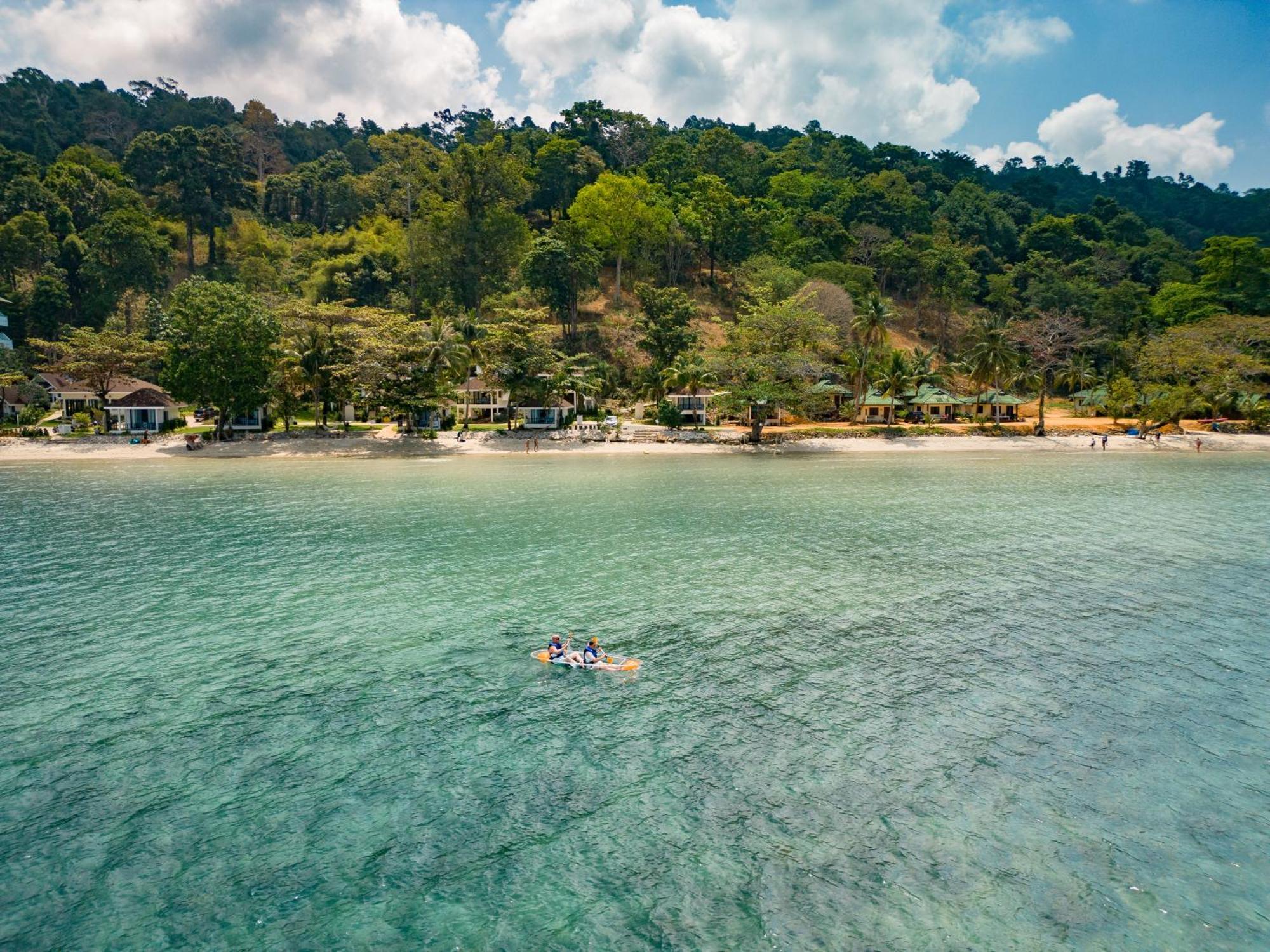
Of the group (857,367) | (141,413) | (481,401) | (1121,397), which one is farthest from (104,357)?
(1121,397)

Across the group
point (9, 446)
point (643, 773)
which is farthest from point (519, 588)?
point (9, 446)

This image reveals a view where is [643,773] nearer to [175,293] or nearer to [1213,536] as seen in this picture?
[1213,536]

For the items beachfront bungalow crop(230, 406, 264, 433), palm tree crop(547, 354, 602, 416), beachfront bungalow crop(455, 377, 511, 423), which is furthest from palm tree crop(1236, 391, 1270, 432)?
beachfront bungalow crop(230, 406, 264, 433)

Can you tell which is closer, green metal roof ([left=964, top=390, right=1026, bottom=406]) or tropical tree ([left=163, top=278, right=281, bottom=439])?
tropical tree ([left=163, top=278, right=281, bottom=439])

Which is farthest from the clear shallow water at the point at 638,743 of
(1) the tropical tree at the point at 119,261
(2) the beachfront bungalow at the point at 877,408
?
(1) the tropical tree at the point at 119,261

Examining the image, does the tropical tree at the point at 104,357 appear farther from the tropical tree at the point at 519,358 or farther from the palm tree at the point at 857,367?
the palm tree at the point at 857,367

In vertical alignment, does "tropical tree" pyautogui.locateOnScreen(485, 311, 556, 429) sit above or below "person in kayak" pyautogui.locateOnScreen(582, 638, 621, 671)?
above

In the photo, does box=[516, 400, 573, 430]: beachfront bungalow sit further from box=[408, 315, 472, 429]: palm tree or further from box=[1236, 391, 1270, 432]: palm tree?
box=[1236, 391, 1270, 432]: palm tree
